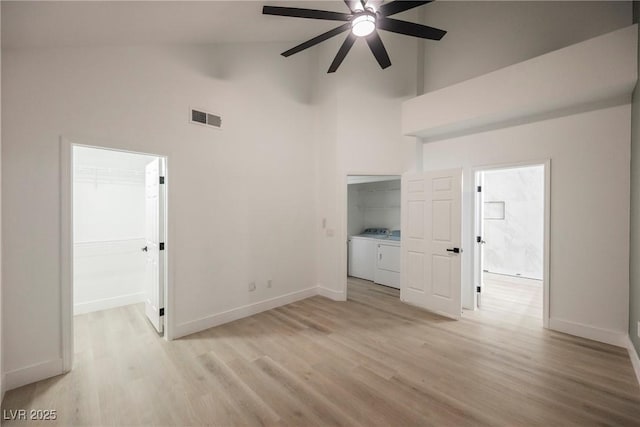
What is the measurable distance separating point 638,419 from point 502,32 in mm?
4328

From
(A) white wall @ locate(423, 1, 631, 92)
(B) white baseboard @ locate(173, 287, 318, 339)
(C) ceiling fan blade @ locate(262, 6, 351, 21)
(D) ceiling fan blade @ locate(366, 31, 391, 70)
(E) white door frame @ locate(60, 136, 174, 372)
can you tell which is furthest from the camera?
(B) white baseboard @ locate(173, 287, 318, 339)

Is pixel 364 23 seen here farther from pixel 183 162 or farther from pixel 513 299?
pixel 513 299

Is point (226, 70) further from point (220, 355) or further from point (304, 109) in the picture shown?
point (220, 355)

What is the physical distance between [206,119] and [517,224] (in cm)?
689

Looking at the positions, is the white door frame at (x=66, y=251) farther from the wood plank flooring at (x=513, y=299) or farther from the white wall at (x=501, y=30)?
the wood plank flooring at (x=513, y=299)

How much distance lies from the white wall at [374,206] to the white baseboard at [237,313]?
8.09 feet

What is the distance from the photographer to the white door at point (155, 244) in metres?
3.18

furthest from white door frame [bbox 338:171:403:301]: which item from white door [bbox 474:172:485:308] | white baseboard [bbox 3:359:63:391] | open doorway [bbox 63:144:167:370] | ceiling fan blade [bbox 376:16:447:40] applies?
white baseboard [bbox 3:359:63:391]

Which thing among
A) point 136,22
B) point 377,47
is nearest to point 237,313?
point 136,22

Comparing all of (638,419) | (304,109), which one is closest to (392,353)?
(638,419)

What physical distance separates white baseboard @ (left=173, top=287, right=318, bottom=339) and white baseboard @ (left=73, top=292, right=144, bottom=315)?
1731mm

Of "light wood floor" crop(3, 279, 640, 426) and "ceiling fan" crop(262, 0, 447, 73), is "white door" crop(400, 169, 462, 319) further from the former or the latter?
"ceiling fan" crop(262, 0, 447, 73)

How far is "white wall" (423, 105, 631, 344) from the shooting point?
116 inches

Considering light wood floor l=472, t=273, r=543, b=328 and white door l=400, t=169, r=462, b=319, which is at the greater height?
white door l=400, t=169, r=462, b=319
